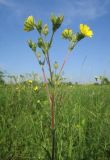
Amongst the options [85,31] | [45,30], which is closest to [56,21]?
[45,30]

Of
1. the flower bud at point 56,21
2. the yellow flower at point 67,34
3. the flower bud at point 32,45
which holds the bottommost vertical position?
the flower bud at point 32,45

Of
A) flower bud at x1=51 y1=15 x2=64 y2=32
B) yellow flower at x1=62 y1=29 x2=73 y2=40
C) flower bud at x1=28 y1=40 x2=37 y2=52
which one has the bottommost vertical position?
flower bud at x1=28 y1=40 x2=37 y2=52

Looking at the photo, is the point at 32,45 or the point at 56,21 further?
the point at 32,45

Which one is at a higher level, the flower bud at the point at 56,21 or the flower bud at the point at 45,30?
the flower bud at the point at 56,21

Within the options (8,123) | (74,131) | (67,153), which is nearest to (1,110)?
(8,123)

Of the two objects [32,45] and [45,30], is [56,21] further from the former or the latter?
[32,45]

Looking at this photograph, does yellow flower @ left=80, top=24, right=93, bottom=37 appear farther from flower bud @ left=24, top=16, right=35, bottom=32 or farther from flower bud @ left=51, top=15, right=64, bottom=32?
flower bud @ left=24, top=16, right=35, bottom=32

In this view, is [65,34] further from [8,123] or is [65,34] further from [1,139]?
[8,123]

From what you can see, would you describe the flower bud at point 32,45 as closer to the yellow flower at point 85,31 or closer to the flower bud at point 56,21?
the flower bud at point 56,21

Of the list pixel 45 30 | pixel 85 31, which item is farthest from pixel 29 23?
pixel 85 31

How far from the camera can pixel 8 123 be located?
2514 mm

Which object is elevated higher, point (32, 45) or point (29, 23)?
point (29, 23)

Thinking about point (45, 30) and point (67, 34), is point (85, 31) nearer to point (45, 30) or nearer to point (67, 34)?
point (67, 34)

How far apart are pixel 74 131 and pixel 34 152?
1.14 ft
